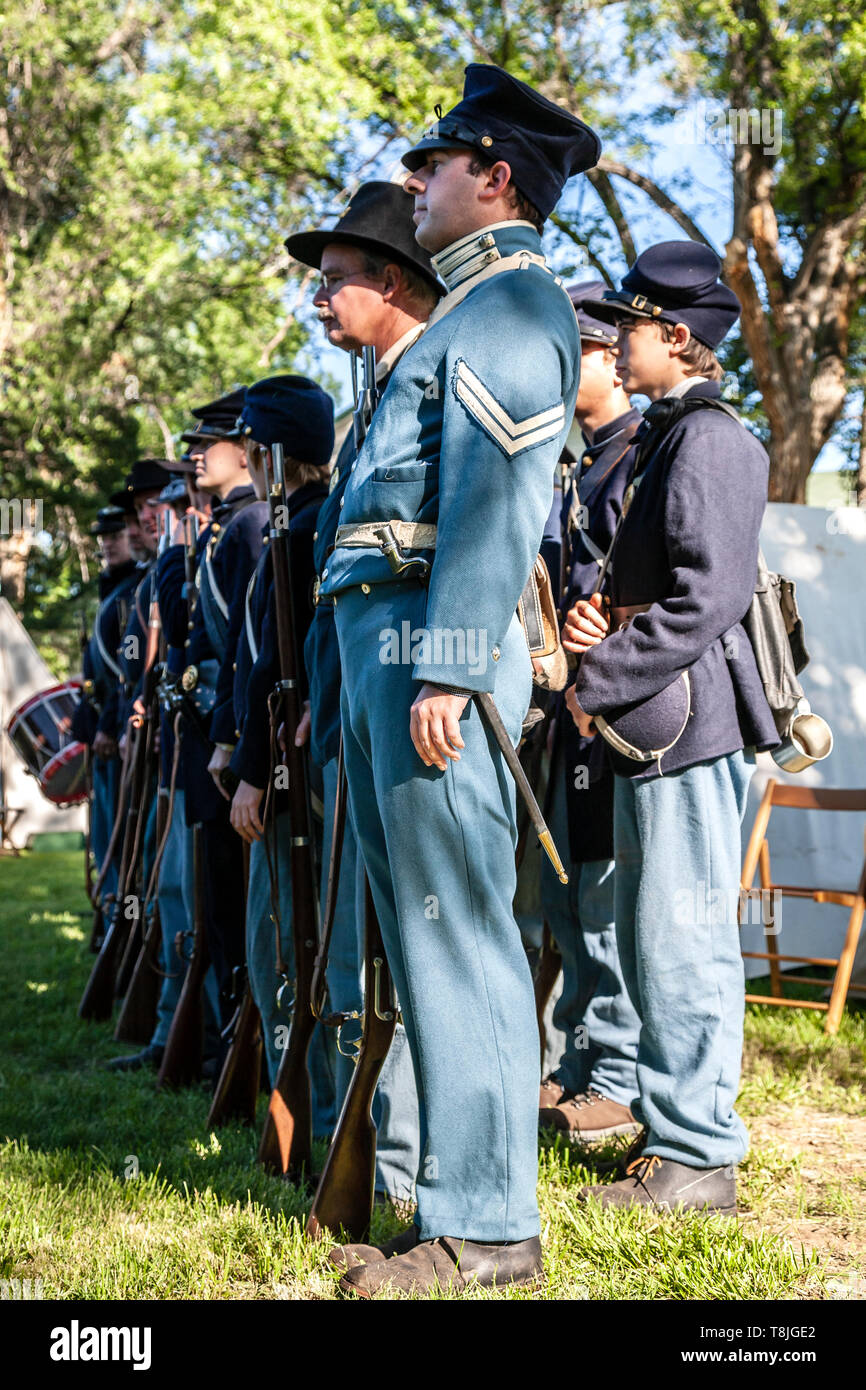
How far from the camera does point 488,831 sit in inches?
106

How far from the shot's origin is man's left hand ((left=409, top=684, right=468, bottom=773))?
2598mm

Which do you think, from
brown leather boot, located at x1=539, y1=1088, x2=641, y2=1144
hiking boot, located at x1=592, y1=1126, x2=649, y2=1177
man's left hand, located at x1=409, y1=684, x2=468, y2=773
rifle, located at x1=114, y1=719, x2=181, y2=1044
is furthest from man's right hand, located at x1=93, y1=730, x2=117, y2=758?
man's left hand, located at x1=409, y1=684, x2=468, y2=773

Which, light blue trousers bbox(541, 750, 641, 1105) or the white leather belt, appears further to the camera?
light blue trousers bbox(541, 750, 641, 1105)

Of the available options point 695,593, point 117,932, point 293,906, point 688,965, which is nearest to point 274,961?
point 293,906

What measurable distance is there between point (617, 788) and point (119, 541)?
19.5 feet

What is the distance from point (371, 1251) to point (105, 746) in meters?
5.55

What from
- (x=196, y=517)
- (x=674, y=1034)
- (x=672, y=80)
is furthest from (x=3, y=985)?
(x=672, y=80)

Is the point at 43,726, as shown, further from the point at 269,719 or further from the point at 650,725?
the point at 650,725

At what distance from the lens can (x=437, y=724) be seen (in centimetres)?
260

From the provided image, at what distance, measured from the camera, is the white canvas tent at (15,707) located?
16.1 meters

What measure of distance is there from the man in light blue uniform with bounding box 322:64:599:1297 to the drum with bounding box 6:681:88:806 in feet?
25.7

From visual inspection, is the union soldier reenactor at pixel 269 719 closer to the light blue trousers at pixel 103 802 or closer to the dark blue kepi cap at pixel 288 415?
the dark blue kepi cap at pixel 288 415

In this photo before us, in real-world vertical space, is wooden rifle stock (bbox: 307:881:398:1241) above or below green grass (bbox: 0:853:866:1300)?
above

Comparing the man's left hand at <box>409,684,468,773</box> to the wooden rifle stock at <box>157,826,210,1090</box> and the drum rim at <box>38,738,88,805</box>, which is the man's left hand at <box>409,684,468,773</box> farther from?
the drum rim at <box>38,738,88,805</box>
